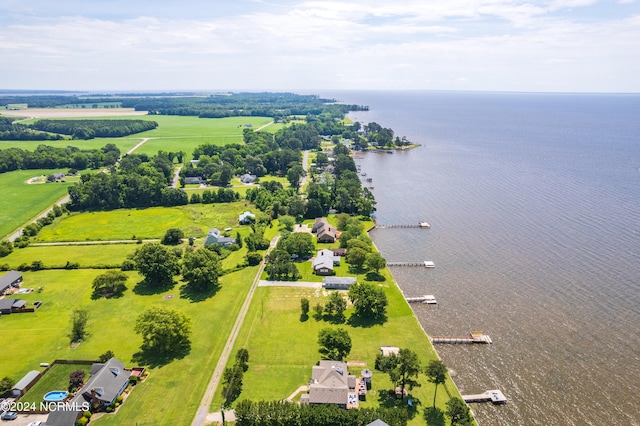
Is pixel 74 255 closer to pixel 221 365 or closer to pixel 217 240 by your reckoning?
pixel 217 240

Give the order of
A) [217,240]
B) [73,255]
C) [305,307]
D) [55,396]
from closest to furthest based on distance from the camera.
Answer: [55,396]
[305,307]
[73,255]
[217,240]

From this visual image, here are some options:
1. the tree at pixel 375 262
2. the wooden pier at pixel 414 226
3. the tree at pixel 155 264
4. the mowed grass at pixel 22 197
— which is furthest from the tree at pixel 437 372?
the mowed grass at pixel 22 197

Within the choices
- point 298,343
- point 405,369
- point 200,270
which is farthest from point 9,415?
point 405,369

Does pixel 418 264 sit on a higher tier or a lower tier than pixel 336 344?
lower

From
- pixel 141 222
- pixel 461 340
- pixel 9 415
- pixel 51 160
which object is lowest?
pixel 461 340

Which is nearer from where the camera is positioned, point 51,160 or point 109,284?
point 109,284

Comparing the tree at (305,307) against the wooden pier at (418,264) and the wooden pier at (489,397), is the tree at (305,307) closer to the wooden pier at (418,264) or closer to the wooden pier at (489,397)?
the wooden pier at (418,264)

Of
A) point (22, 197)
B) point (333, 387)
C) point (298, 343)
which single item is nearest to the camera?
point (333, 387)
